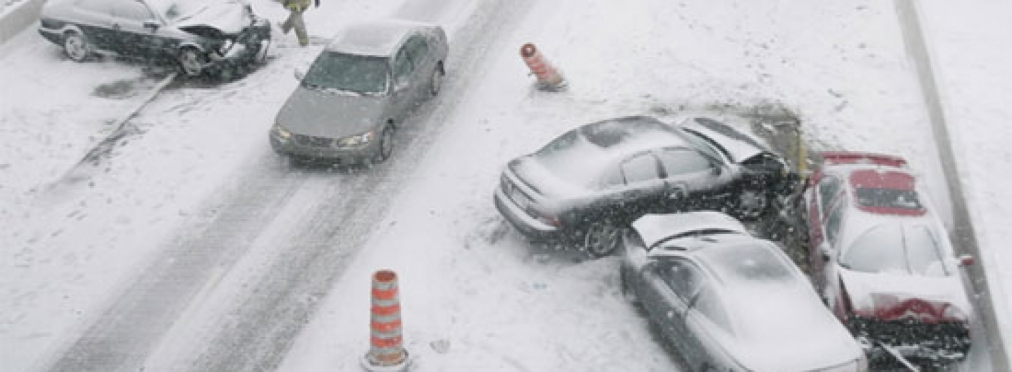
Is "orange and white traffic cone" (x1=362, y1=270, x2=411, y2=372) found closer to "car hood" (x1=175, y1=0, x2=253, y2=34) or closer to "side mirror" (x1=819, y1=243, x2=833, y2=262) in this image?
"side mirror" (x1=819, y1=243, x2=833, y2=262)

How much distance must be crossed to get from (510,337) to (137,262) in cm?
509

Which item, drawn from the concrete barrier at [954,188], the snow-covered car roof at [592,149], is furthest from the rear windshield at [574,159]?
the concrete barrier at [954,188]

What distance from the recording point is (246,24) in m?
18.0

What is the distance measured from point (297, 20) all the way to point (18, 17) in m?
5.38

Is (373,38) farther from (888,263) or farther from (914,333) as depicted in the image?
(914,333)

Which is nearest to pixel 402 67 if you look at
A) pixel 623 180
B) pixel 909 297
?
pixel 623 180

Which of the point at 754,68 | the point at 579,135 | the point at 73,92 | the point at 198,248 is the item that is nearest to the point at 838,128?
the point at 754,68

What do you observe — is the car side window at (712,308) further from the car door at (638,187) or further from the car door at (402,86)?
the car door at (402,86)

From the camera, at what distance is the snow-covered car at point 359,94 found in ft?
47.4

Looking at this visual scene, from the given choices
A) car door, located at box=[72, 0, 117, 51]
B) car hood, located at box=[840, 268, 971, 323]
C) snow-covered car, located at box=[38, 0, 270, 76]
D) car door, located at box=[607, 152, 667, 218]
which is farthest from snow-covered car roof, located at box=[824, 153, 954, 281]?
car door, located at box=[72, 0, 117, 51]

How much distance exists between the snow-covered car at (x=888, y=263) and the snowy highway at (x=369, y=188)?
81 cm

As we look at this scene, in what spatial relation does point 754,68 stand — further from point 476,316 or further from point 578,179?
point 476,316

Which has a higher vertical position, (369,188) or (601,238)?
(369,188)

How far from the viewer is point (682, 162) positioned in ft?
43.0
